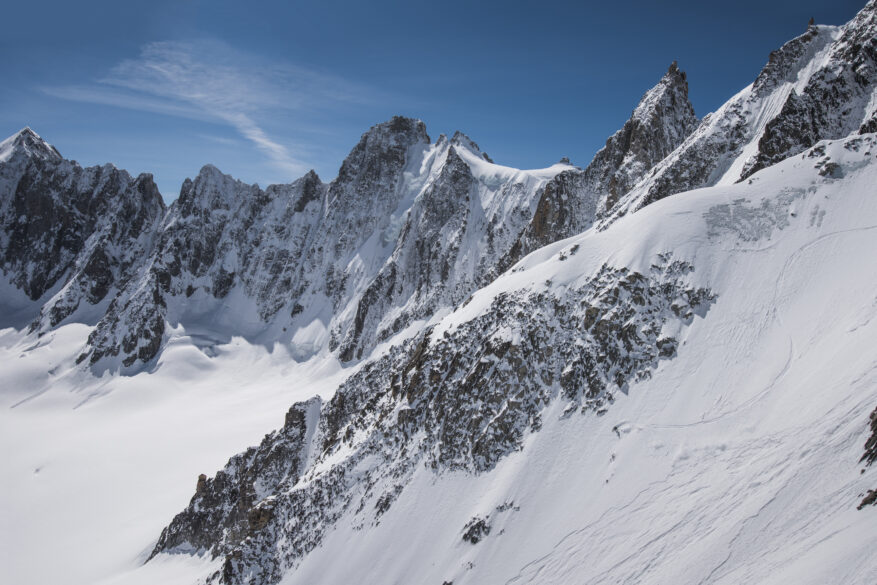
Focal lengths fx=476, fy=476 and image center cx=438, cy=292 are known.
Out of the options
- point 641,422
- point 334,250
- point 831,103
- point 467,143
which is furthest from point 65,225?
point 831,103

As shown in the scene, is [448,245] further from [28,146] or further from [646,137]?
[28,146]

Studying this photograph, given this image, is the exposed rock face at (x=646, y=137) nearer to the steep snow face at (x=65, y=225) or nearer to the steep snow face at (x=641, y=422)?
the steep snow face at (x=641, y=422)

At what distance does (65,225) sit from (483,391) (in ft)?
459

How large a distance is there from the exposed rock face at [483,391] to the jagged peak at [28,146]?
14268 centimetres

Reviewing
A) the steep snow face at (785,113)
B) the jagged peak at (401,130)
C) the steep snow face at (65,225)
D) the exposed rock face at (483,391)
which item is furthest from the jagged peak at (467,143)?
the steep snow face at (65,225)

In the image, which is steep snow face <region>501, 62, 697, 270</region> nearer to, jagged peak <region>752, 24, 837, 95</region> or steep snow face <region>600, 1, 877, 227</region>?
steep snow face <region>600, 1, 877, 227</region>

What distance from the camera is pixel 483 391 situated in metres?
29.0

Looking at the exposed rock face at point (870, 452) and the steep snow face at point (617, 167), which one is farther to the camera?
the steep snow face at point (617, 167)

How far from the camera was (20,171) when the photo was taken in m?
125

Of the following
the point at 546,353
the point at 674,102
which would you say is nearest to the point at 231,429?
the point at 546,353

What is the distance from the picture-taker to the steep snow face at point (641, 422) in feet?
56.5

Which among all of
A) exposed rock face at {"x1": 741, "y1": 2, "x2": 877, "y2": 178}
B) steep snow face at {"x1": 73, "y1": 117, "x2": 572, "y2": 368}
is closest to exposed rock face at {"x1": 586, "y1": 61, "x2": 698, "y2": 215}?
steep snow face at {"x1": 73, "y1": 117, "x2": 572, "y2": 368}

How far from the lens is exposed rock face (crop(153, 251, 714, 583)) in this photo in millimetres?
26375

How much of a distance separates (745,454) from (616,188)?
38.5 metres
